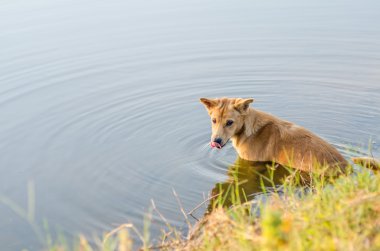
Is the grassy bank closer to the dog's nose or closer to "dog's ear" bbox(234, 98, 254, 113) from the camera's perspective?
the dog's nose

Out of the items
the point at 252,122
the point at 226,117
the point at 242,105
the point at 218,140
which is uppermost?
the point at 242,105

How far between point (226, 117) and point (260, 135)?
60 centimetres

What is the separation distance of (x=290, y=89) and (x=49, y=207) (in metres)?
5.84

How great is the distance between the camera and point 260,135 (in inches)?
338

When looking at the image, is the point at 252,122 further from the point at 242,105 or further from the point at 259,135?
the point at 242,105

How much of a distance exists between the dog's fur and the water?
1.69ft

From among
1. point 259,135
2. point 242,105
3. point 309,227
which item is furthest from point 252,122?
point 309,227

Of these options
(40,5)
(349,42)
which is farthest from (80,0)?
(349,42)

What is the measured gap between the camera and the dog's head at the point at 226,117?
27.7 ft

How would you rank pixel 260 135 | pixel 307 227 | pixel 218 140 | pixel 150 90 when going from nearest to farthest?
pixel 307 227, pixel 218 140, pixel 260 135, pixel 150 90

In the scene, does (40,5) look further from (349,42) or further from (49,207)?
(49,207)

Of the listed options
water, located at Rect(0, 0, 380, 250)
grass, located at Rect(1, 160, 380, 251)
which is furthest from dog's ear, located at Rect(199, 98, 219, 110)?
grass, located at Rect(1, 160, 380, 251)

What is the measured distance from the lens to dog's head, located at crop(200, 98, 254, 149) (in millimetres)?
8453

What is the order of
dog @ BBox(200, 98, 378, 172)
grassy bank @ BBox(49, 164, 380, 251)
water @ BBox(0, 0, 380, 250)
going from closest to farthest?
grassy bank @ BBox(49, 164, 380, 251)
dog @ BBox(200, 98, 378, 172)
water @ BBox(0, 0, 380, 250)
